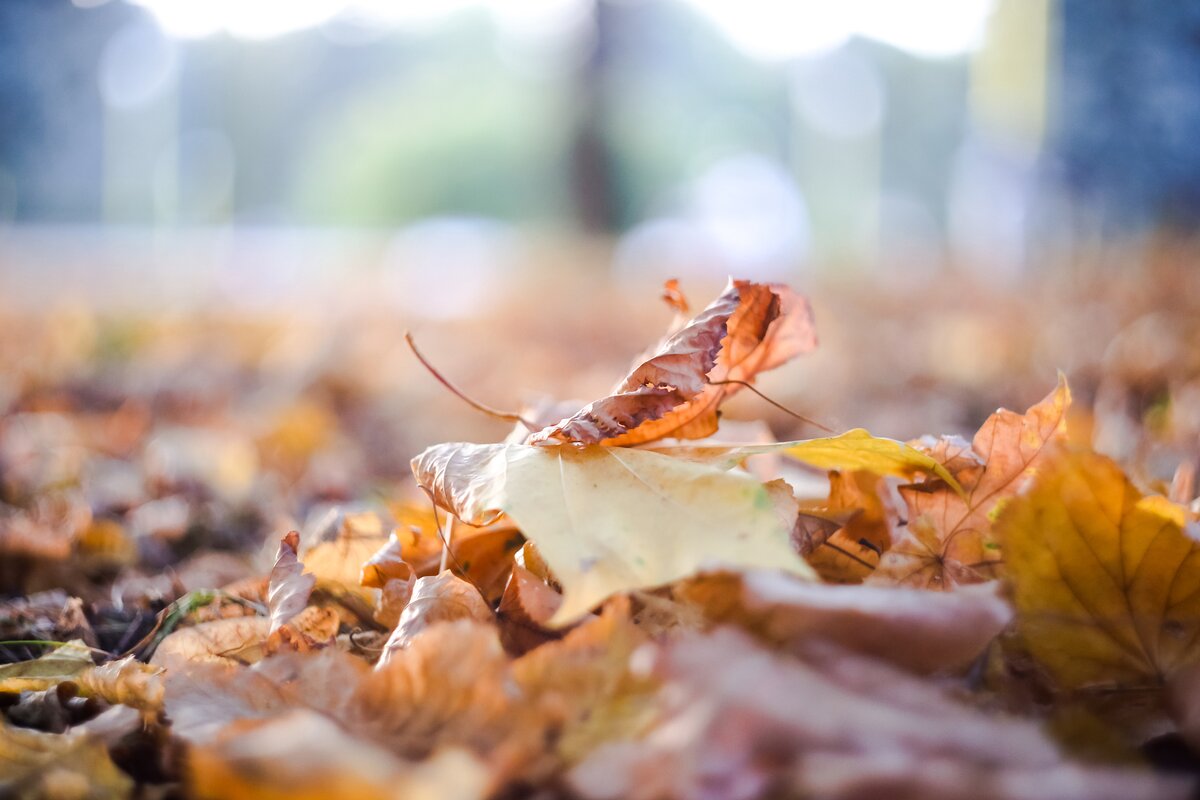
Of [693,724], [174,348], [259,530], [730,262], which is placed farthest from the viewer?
[730,262]

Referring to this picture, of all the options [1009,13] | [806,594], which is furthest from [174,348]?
[1009,13]

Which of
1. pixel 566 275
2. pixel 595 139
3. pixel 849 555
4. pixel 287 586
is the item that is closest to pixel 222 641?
pixel 287 586

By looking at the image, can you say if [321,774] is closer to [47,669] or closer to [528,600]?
[528,600]

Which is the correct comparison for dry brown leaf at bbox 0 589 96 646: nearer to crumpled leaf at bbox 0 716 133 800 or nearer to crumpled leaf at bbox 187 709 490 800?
crumpled leaf at bbox 0 716 133 800

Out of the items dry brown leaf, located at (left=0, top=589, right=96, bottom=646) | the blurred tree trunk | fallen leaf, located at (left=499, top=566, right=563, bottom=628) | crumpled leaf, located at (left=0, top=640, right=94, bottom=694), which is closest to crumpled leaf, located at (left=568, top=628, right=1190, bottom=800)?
fallen leaf, located at (left=499, top=566, right=563, bottom=628)

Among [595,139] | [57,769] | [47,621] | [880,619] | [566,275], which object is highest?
[880,619]

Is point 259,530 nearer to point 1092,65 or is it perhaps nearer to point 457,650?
point 457,650
